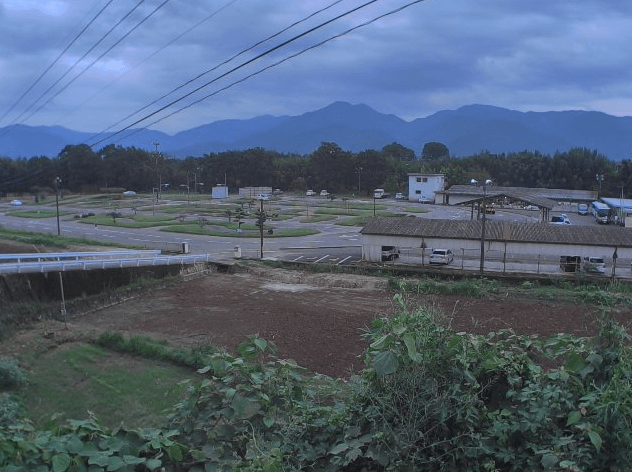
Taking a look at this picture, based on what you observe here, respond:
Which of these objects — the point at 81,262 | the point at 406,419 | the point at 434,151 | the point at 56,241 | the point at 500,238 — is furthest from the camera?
the point at 434,151

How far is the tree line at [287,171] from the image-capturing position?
3253 inches

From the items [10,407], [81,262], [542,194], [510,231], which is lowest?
[10,407]

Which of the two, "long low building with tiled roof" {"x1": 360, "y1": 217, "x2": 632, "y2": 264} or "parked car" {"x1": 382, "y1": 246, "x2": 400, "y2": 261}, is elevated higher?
"long low building with tiled roof" {"x1": 360, "y1": 217, "x2": 632, "y2": 264}

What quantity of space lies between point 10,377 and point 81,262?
35.7ft

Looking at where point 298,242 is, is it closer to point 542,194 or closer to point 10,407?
point 10,407

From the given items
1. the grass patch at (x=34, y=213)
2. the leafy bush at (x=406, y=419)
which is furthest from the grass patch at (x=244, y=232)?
the leafy bush at (x=406, y=419)

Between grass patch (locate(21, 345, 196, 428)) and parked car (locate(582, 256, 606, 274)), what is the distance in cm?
2163

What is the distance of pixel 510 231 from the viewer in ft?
95.4

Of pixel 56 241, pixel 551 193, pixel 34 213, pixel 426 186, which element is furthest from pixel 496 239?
pixel 34 213

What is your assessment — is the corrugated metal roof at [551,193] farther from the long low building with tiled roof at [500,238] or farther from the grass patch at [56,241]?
the grass patch at [56,241]

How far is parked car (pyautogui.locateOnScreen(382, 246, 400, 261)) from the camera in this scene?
30656mm

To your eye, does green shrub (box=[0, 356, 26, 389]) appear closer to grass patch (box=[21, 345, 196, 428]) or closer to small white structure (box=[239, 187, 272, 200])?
grass patch (box=[21, 345, 196, 428])

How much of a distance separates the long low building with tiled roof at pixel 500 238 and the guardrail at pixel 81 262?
35.5 feet

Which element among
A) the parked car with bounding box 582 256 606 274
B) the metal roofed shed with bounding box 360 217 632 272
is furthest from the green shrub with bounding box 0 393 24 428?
the parked car with bounding box 582 256 606 274
